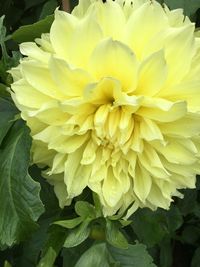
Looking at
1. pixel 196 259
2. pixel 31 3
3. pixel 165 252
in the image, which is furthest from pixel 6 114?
pixel 196 259

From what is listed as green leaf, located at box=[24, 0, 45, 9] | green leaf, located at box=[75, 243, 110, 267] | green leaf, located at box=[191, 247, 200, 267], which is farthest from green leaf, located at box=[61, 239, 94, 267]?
green leaf, located at box=[24, 0, 45, 9]

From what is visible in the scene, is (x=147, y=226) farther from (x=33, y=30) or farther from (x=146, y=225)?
(x=33, y=30)

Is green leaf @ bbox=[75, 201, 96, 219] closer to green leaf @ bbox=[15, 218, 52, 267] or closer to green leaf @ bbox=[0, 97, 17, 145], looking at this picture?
green leaf @ bbox=[0, 97, 17, 145]

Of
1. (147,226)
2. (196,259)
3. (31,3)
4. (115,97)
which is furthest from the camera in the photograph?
(196,259)

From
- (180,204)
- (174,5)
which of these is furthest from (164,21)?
(180,204)

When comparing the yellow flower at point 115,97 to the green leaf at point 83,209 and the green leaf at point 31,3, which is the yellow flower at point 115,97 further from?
the green leaf at point 31,3

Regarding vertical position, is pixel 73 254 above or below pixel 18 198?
below
